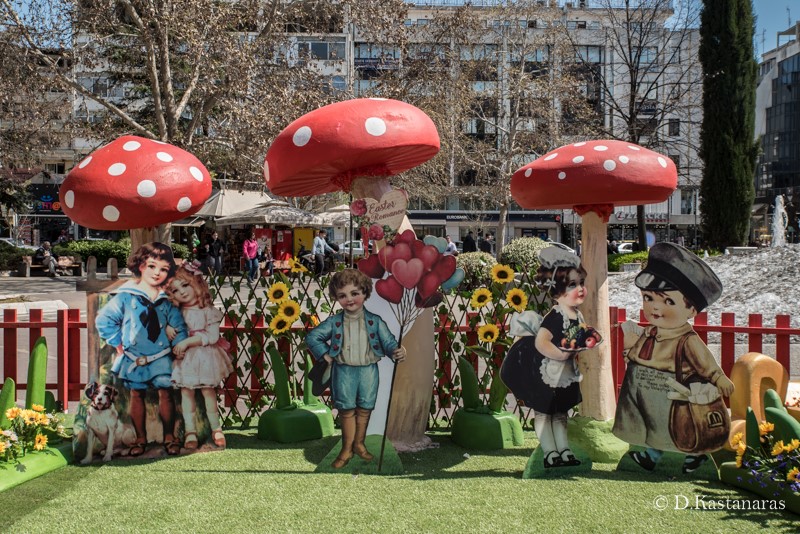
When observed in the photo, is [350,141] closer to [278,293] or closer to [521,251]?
[278,293]

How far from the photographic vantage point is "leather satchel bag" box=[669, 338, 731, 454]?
4102 mm

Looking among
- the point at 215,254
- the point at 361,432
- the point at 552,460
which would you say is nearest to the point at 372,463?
the point at 361,432

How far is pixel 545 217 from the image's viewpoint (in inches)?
1818

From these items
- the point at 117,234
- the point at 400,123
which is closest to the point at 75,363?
the point at 400,123

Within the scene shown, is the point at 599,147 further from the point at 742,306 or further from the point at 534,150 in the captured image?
the point at 534,150

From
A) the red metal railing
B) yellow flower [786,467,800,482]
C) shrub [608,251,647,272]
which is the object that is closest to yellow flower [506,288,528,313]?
yellow flower [786,467,800,482]

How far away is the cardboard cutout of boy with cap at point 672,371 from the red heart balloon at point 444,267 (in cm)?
115

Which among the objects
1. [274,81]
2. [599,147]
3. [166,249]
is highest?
[274,81]

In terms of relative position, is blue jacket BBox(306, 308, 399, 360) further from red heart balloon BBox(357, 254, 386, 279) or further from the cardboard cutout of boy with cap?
the cardboard cutout of boy with cap

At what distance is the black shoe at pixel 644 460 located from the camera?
4254mm

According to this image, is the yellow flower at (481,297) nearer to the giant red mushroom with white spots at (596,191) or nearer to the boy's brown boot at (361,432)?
the giant red mushroom with white spots at (596,191)

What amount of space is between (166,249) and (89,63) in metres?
11.2

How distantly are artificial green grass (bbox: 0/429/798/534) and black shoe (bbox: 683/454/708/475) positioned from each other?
0.25ft

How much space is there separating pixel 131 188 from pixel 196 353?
1.19 meters
